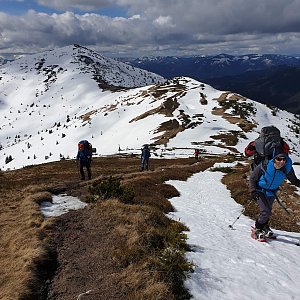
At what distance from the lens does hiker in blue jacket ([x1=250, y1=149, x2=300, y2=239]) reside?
9.92 m

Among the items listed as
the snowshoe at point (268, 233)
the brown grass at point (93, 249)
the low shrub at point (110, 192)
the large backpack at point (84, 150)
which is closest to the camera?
the brown grass at point (93, 249)

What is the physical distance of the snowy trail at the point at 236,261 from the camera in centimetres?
762

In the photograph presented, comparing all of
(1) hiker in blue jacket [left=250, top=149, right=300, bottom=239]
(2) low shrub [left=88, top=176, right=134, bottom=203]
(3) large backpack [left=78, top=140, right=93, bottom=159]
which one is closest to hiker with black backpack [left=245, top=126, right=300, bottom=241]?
(1) hiker in blue jacket [left=250, top=149, right=300, bottom=239]

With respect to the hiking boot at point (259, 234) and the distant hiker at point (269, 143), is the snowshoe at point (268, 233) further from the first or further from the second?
the distant hiker at point (269, 143)

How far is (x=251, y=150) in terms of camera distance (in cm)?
1073

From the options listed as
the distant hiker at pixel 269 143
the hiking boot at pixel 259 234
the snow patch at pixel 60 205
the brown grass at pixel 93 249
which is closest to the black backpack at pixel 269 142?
the distant hiker at pixel 269 143

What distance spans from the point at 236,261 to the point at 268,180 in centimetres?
258

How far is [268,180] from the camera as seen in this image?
1021 cm

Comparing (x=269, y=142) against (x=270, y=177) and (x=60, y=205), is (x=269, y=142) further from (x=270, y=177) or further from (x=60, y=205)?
(x=60, y=205)

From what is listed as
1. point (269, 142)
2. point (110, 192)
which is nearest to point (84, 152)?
point (110, 192)

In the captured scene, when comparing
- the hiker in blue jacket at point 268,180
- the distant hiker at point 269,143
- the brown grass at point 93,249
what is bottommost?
the brown grass at point 93,249

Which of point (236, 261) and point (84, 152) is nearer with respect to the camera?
point (236, 261)

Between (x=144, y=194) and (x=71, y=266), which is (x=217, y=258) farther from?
(x=144, y=194)

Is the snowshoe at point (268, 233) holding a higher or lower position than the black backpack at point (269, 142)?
lower
